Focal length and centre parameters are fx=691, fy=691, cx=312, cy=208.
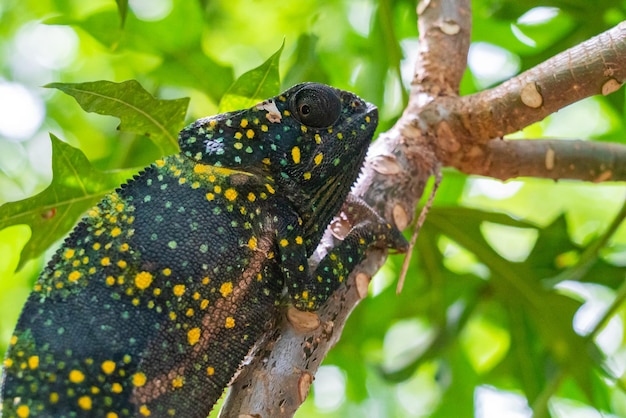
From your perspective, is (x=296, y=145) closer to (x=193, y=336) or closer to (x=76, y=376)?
(x=193, y=336)

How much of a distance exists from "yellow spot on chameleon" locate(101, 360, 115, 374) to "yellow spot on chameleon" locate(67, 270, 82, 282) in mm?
185

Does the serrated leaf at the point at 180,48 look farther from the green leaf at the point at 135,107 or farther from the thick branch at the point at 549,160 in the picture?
the thick branch at the point at 549,160

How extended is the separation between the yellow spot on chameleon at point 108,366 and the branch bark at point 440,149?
0.25 meters

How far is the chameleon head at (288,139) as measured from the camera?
1.61 meters

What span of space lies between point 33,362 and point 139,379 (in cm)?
21

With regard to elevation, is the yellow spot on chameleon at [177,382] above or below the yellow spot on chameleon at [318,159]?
below

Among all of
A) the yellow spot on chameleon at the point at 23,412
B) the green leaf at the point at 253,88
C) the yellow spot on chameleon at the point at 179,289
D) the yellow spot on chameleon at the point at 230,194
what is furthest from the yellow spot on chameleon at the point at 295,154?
the yellow spot on chameleon at the point at 23,412

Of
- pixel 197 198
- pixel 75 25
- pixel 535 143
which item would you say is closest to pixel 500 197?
pixel 535 143

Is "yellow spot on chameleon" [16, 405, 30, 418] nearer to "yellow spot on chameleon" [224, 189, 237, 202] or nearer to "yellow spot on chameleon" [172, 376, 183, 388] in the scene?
"yellow spot on chameleon" [172, 376, 183, 388]

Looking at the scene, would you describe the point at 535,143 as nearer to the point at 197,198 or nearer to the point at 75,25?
the point at 197,198

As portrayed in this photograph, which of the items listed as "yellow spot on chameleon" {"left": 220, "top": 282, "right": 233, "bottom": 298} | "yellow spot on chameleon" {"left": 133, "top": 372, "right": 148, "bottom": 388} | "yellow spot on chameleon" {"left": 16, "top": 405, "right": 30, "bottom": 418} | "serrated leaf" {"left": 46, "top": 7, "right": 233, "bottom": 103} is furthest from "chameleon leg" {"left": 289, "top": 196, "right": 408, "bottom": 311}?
"serrated leaf" {"left": 46, "top": 7, "right": 233, "bottom": 103}

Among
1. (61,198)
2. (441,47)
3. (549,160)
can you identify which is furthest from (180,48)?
(549,160)

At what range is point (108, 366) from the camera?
1362 millimetres

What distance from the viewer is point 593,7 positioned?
2.50m
